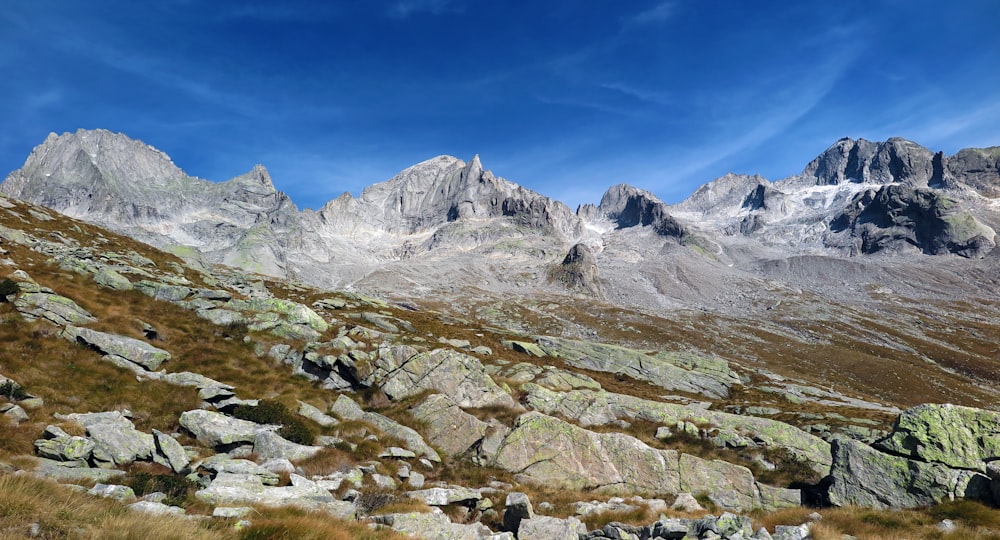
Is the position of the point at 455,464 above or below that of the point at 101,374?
below

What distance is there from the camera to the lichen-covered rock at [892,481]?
639 inches

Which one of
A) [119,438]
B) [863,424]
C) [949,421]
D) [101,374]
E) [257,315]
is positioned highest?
[257,315]

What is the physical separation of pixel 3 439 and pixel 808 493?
Result: 105ft

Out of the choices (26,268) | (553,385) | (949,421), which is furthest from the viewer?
(553,385)

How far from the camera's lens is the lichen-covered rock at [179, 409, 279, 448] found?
55.0ft

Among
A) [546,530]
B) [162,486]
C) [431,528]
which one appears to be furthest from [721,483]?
[162,486]

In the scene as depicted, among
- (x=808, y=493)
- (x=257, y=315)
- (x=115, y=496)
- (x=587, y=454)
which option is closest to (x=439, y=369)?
(x=587, y=454)

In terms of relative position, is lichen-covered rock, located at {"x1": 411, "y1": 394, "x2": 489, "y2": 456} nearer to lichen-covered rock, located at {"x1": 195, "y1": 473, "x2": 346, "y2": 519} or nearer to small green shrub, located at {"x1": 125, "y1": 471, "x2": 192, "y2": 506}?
lichen-covered rock, located at {"x1": 195, "y1": 473, "x2": 346, "y2": 519}

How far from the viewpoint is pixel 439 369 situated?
29.5 meters

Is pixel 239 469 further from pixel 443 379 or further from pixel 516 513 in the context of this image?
pixel 443 379

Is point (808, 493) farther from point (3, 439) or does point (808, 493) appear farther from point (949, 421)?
point (3, 439)

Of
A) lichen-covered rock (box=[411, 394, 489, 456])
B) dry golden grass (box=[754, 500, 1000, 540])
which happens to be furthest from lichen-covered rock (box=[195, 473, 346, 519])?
dry golden grass (box=[754, 500, 1000, 540])

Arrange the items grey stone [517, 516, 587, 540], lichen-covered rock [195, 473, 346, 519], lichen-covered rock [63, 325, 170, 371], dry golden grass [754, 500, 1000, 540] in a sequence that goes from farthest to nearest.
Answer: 1. lichen-covered rock [63, 325, 170, 371]
2. grey stone [517, 516, 587, 540]
3. dry golden grass [754, 500, 1000, 540]
4. lichen-covered rock [195, 473, 346, 519]

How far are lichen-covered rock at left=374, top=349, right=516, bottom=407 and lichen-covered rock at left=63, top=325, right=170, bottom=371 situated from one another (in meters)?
12.1
